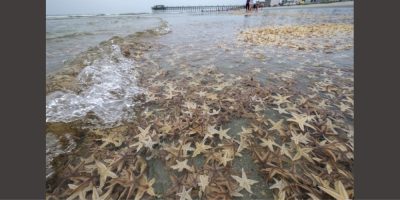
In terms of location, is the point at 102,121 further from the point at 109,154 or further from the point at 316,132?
the point at 316,132

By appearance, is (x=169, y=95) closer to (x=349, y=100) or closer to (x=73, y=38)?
(x=349, y=100)

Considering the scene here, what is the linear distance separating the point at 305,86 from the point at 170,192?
4.23 metres

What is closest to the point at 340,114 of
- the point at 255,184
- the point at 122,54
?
the point at 255,184

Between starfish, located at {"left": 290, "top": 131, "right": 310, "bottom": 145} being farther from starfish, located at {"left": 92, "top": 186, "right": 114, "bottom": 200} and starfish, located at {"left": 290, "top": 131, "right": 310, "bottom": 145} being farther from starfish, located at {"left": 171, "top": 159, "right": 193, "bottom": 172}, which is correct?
starfish, located at {"left": 92, "top": 186, "right": 114, "bottom": 200}

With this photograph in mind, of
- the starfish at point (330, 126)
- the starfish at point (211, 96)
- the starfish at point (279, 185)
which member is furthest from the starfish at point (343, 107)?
the starfish at point (211, 96)

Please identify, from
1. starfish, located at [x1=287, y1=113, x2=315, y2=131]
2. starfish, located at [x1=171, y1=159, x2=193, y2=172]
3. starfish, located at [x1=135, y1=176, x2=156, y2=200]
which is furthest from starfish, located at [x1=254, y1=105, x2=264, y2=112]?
starfish, located at [x1=135, y1=176, x2=156, y2=200]

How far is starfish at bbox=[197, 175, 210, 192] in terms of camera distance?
8.54 ft

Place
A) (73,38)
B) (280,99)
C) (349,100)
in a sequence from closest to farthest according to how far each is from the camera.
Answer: (349,100), (280,99), (73,38)

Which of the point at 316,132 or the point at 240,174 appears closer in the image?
the point at 240,174

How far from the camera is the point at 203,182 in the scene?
2670 millimetres

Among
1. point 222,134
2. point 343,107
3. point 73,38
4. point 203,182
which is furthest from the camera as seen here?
point 73,38

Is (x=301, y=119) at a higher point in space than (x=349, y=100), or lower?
lower

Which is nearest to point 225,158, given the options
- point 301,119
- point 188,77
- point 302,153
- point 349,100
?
point 302,153

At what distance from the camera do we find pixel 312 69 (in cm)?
638
